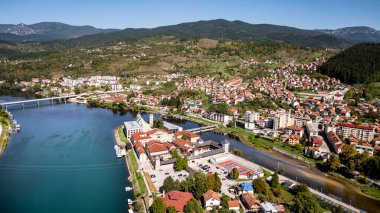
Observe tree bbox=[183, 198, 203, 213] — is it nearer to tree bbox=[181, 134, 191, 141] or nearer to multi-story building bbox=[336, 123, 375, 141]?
tree bbox=[181, 134, 191, 141]

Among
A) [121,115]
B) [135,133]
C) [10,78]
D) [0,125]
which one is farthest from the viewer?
[10,78]

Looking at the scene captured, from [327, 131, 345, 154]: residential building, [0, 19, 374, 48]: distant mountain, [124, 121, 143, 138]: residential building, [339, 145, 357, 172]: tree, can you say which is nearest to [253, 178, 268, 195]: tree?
[339, 145, 357, 172]: tree

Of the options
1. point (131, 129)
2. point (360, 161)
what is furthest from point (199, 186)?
point (131, 129)

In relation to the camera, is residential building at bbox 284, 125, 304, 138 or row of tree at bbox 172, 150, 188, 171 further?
residential building at bbox 284, 125, 304, 138

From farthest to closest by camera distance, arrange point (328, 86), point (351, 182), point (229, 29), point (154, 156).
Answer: point (229, 29)
point (328, 86)
point (154, 156)
point (351, 182)

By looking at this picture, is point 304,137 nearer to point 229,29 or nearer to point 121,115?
point 121,115

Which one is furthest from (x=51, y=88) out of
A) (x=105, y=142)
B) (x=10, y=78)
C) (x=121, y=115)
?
(x=105, y=142)
